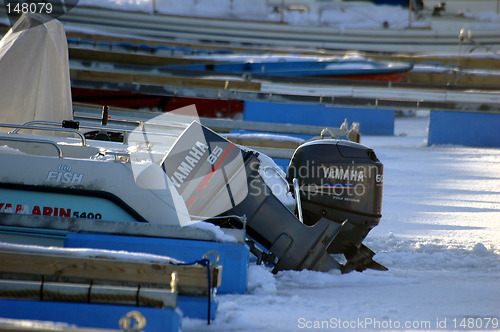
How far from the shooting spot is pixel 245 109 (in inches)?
476

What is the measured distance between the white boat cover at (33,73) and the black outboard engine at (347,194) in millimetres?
2509

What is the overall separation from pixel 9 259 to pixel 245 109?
9382 mm

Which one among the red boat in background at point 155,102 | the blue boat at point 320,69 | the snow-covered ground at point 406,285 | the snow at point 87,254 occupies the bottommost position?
the red boat in background at point 155,102

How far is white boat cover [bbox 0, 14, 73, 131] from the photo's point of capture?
17.0 ft

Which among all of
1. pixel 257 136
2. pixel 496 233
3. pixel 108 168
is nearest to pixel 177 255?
pixel 108 168

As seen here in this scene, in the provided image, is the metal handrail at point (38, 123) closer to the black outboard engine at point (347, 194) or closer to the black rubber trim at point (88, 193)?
the black rubber trim at point (88, 193)

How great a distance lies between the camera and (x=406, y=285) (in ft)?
12.6

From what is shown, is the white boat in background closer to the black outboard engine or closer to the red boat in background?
the red boat in background

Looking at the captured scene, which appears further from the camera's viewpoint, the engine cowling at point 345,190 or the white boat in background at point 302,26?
the white boat in background at point 302,26

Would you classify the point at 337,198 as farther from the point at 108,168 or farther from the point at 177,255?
the point at 108,168

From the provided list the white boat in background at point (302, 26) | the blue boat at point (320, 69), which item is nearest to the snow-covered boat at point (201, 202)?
the blue boat at point (320, 69)

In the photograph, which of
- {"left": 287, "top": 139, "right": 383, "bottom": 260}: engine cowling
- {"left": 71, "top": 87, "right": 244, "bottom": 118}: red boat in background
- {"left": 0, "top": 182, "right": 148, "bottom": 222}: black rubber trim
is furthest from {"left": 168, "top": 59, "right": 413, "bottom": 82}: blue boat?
{"left": 0, "top": 182, "right": 148, "bottom": 222}: black rubber trim

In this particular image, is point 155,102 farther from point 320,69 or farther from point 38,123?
point 38,123

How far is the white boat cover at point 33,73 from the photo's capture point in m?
5.17
